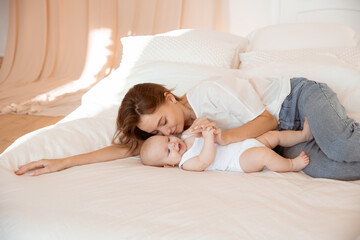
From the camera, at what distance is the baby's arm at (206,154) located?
Result: 1211mm

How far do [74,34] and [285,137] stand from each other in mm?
3358

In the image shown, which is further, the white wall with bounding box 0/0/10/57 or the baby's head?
the white wall with bounding box 0/0/10/57

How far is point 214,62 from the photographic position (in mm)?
2053

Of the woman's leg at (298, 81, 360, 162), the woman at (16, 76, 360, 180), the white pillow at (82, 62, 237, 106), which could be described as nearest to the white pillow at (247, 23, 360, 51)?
the white pillow at (82, 62, 237, 106)

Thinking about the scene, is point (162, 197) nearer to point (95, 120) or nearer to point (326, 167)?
point (326, 167)

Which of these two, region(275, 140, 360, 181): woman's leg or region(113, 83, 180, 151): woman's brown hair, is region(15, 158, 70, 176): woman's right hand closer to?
region(113, 83, 180, 151): woman's brown hair

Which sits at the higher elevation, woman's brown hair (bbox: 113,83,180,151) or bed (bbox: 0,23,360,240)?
woman's brown hair (bbox: 113,83,180,151)

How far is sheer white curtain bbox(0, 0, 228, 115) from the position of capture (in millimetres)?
3510

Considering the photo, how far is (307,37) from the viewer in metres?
2.11

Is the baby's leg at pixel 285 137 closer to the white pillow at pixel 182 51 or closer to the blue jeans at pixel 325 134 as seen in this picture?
the blue jeans at pixel 325 134

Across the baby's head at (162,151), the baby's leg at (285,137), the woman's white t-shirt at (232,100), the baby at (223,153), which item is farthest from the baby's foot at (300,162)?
the baby's head at (162,151)

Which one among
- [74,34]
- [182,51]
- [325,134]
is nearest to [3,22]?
[74,34]

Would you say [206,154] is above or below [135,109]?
below

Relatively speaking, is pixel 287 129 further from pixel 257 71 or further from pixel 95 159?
pixel 95 159
